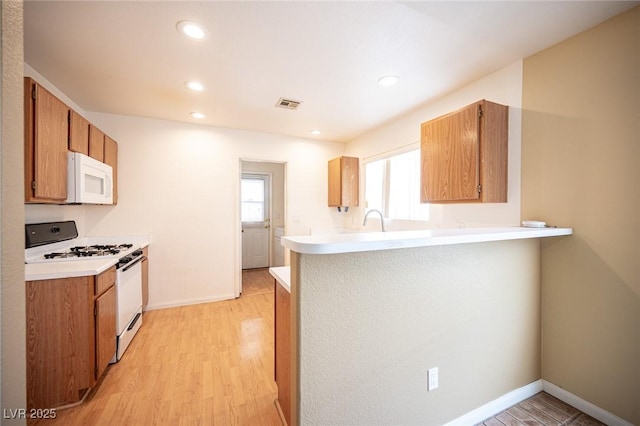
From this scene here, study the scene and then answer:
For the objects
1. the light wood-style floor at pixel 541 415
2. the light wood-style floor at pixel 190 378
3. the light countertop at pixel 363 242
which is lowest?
the light wood-style floor at pixel 190 378

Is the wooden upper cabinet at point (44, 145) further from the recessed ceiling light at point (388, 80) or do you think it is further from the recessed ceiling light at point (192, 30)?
the recessed ceiling light at point (388, 80)

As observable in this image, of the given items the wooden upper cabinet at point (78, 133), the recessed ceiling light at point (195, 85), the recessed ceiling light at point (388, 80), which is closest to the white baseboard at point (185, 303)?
the wooden upper cabinet at point (78, 133)

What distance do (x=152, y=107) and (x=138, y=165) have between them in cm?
82

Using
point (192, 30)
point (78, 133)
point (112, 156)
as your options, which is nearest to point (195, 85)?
point (192, 30)

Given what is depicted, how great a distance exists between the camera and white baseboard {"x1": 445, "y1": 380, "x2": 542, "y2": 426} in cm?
151

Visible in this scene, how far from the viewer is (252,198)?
5.70 meters

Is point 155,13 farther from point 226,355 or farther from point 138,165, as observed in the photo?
point 226,355

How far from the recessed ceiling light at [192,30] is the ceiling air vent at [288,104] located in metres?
1.09

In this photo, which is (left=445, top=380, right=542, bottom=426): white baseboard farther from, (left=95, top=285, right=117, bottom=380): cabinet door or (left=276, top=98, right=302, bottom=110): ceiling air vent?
(left=276, top=98, right=302, bottom=110): ceiling air vent

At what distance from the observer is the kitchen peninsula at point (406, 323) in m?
1.10

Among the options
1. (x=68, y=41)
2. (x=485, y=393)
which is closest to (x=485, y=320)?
(x=485, y=393)

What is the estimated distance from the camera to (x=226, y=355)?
229 centimetres

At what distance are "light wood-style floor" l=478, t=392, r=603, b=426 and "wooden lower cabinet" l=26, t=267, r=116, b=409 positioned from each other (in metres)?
2.57

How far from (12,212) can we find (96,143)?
2.34 meters
